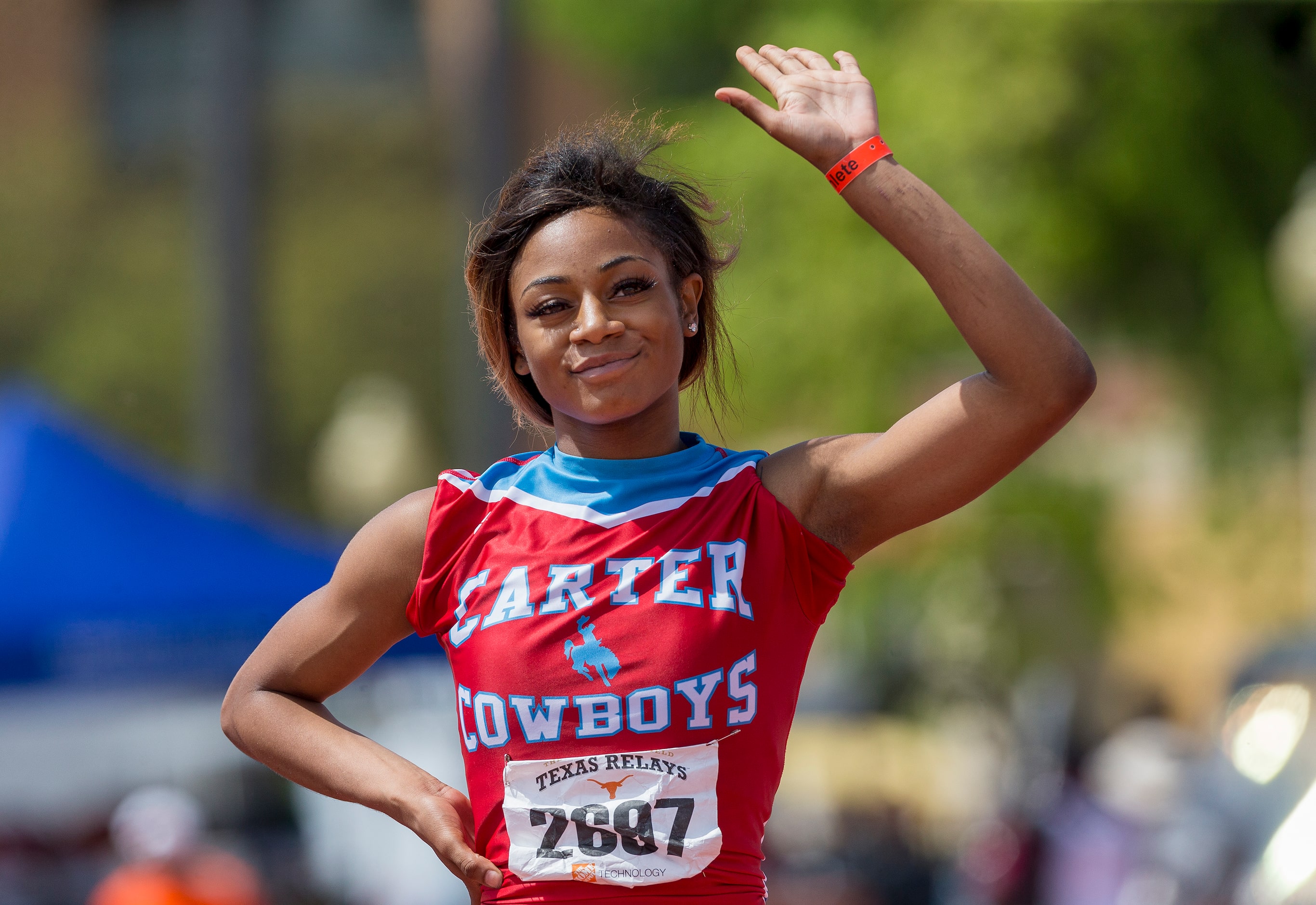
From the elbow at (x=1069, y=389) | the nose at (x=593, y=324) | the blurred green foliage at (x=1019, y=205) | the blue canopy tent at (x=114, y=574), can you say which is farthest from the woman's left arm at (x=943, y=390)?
the blurred green foliage at (x=1019, y=205)

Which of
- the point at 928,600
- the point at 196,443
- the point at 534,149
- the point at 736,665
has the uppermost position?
the point at 196,443

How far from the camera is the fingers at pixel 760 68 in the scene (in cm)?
211

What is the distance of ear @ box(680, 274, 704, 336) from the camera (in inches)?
87.6

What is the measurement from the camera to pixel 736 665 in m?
2.02

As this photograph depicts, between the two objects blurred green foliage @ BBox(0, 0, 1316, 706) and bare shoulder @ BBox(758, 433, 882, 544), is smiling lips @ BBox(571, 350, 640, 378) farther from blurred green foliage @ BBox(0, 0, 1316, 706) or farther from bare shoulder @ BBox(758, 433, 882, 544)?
blurred green foliage @ BBox(0, 0, 1316, 706)

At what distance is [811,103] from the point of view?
2.06 metres

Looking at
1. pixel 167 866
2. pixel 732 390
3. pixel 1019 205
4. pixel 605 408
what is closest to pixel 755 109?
pixel 605 408

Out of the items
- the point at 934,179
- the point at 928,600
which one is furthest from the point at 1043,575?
the point at 934,179

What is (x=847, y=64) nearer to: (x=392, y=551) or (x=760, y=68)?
(x=760, y=68)

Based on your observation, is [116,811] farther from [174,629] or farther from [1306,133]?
[1306,133]

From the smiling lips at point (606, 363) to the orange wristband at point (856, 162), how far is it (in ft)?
1.16

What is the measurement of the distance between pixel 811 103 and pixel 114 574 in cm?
537

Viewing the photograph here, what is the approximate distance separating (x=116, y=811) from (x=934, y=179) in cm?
602

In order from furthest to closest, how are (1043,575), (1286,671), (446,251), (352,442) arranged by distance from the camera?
(352,442) < (446,251) < (1043,575) < (1286,671)
